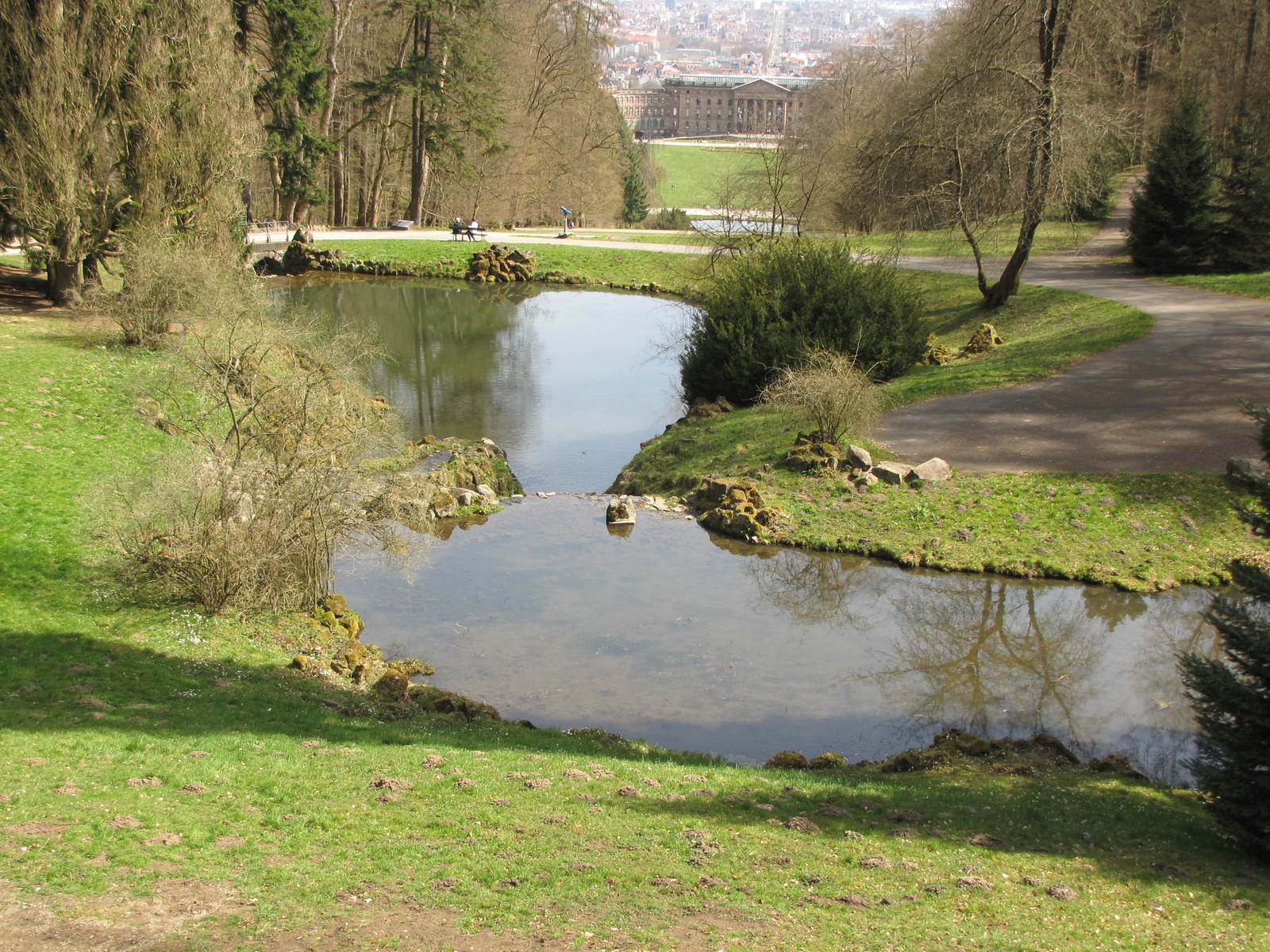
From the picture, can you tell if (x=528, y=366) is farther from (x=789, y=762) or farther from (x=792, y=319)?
(x=789, y=762)

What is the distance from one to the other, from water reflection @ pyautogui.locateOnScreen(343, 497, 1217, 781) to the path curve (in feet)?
13.6

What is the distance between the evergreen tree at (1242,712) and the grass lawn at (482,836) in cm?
40

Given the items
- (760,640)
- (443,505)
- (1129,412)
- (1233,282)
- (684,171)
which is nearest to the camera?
(760,640)

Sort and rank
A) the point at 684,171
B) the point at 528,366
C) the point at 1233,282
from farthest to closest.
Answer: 1. the point at 684,171
2. the point at 528,366
3. the point at 1233,282

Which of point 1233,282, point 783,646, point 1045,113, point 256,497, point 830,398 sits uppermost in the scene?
point 1045,113

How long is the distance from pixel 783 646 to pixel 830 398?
694 centimetres

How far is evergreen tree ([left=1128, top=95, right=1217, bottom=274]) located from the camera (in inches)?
1227

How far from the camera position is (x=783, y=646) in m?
13.9

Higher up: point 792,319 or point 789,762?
point 792,319

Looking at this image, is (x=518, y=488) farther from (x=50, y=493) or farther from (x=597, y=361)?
(x=597, y=361)

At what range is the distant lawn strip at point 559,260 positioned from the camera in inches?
1794

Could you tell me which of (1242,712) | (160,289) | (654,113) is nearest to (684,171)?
(654,113)

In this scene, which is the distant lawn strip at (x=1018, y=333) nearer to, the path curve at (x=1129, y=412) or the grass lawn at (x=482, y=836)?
the path curve at (x=1129, y=412)

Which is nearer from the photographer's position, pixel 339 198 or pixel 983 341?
pixel 983 341
